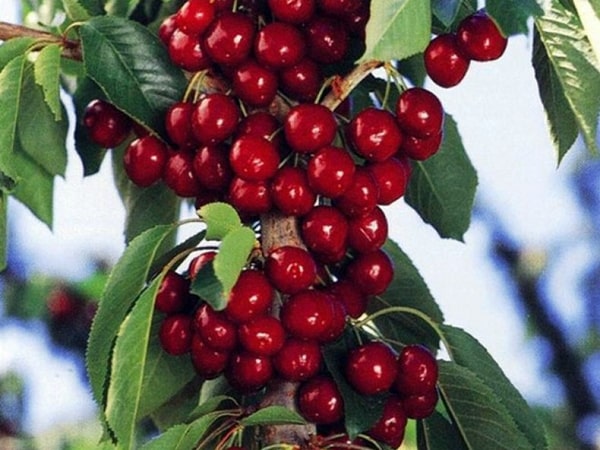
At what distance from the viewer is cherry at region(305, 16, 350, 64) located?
118 centimetres

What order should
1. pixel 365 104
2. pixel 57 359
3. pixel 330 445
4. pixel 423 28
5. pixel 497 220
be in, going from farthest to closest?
pixel 497 220 < pixel 57 359 < pixel 365 104 < pixel 330 445 < pixel 423 28

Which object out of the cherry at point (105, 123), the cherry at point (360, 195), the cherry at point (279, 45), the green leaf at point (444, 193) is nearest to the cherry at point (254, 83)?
the cherry at point (279, 45)

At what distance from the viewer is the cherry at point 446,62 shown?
1146 millimetres

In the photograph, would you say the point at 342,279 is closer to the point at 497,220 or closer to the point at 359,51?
the point at 359,51

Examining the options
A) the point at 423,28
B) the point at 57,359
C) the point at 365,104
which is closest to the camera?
the point at 423,28

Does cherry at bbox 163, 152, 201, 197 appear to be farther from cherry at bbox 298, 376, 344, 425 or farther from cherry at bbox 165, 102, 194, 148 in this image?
cherry at bbox 298, 376, 344, 425

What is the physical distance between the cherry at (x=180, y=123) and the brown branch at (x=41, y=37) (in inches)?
5.5

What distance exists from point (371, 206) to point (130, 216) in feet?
1.44

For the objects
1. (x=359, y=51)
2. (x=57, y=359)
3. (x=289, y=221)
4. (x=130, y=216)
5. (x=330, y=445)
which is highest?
(x=359, y=51)

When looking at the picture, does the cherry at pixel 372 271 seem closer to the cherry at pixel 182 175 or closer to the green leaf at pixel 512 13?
the cherry at pixel 182 175

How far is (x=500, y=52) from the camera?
1.13 m

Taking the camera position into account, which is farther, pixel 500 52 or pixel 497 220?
pixel 497 220

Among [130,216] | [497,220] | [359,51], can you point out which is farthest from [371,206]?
[497,220]

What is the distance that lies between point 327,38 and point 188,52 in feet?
0.46
